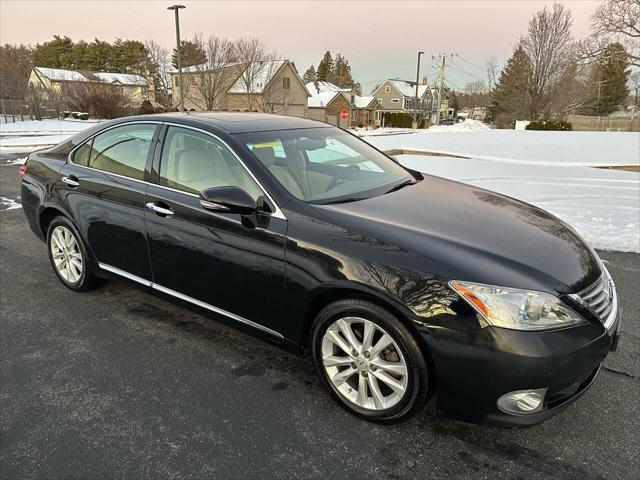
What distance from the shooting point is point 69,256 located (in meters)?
4.03

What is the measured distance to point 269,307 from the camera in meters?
2.70

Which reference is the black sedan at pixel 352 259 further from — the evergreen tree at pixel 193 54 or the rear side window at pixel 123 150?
the evergreen tree at pixel 193 54

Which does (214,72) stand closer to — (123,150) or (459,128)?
(459,128)

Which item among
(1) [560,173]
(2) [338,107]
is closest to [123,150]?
(1) [560,173]

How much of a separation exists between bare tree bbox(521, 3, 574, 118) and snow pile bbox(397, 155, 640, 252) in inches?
1279

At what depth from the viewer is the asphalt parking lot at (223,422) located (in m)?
2.19

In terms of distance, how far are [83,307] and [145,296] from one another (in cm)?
49

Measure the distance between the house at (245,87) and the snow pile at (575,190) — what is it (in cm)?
2658

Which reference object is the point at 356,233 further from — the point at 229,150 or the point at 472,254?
the point at 229,150

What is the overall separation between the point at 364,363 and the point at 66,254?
300 centimetres

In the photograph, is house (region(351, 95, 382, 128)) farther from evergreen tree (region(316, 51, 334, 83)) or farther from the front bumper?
the front bumper

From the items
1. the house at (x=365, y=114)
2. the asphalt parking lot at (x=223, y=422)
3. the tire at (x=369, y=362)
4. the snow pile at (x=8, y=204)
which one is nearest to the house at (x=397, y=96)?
the house at (x=365, y=114)

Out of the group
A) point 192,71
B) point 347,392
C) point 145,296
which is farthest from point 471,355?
point 192,71

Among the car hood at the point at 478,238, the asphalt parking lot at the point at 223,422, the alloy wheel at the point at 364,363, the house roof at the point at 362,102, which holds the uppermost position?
the house roof at the point at 362,102
